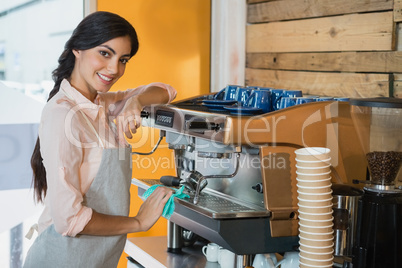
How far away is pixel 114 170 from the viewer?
5.61 feet

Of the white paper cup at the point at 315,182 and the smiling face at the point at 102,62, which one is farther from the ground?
the smiling face at the point at 102,62

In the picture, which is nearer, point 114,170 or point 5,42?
point 114,170

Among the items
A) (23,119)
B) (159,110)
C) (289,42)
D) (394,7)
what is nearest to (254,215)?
(159,110)

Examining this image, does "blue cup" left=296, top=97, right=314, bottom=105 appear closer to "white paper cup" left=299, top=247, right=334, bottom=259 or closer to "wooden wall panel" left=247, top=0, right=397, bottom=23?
"white paper cup" left=299, top=247, right=334, bottom=259

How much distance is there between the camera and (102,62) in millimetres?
1743

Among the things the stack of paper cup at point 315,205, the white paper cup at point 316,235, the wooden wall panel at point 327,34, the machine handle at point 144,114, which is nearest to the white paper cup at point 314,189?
the stack of paper cup at point 315,205

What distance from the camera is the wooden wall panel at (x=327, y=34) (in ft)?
7.69

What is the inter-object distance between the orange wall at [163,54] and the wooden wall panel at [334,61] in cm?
49

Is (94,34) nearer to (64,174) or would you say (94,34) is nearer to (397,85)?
(64,174)

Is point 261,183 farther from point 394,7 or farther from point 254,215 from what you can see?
point 394,7

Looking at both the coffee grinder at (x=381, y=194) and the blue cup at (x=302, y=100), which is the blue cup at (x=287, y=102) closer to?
the blue cup at (x=302, y=100)

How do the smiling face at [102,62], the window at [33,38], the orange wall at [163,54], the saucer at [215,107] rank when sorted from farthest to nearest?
the orange wall at [163,54] < the window at [33,38] < the saucer at [215,107] < the smiling face at [102,62]

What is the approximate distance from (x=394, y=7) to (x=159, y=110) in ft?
3.30

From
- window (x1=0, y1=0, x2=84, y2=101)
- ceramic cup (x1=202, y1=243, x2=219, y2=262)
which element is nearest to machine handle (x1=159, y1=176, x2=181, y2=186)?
ceramic cup (x1=202, y1=243, x2=219, y2=262)
